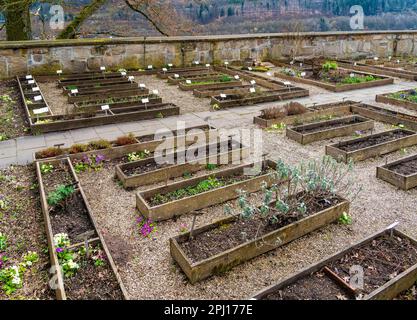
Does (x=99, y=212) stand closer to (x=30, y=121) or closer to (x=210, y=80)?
(x=30, y=121)

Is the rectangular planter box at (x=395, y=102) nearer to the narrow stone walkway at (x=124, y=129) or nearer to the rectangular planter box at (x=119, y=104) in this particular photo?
the narrow stone walkway at (x=124, y=129)

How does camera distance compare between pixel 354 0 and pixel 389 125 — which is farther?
pixel 354 0

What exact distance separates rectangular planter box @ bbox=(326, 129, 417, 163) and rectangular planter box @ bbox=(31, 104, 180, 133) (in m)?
3.31

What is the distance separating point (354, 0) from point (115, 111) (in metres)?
43.3

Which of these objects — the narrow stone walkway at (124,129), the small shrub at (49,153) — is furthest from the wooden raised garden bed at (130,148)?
the narrow stone walkway at (124,129)

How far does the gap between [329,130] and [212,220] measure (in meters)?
3.26

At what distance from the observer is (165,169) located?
5055 mm

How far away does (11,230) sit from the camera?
13.2ft

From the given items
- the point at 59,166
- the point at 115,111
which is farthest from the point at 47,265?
the point at 115,111

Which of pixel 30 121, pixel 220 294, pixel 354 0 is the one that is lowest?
pixel 220 294

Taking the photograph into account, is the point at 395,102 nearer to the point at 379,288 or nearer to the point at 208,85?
the point at 208,85

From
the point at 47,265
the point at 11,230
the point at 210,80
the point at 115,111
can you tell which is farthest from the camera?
the point at 210,80

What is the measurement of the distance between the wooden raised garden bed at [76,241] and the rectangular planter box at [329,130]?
3.48m

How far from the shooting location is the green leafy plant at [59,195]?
421 centimetres
